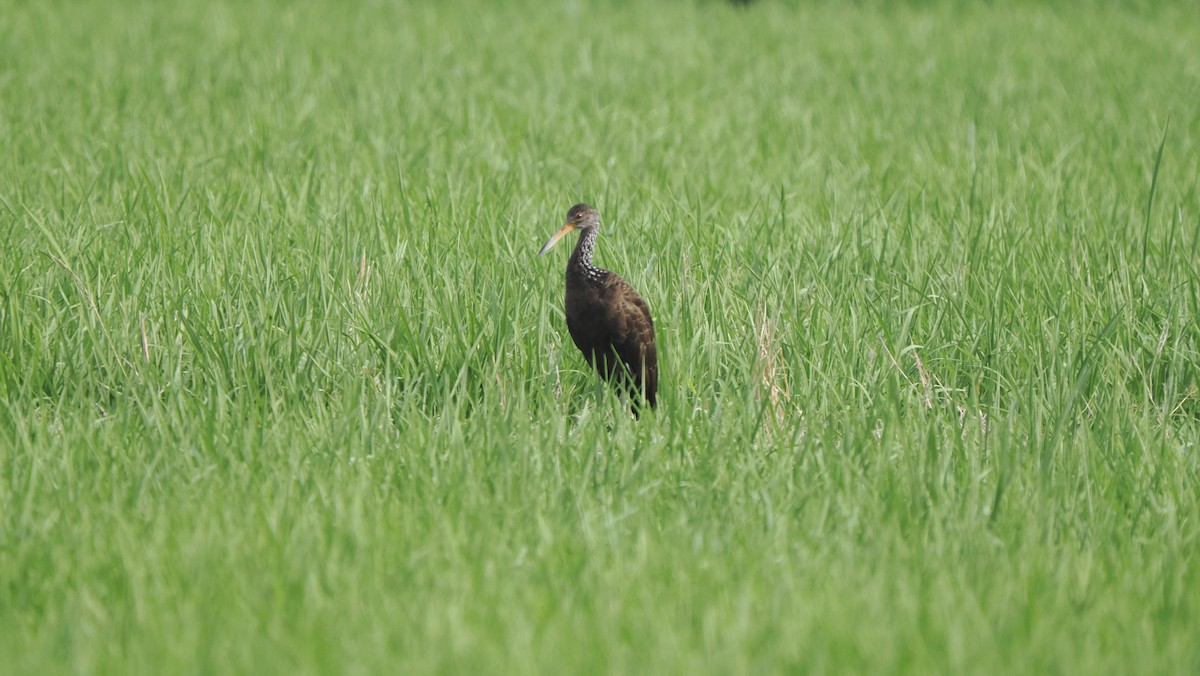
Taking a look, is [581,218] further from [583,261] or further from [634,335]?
[634,335]

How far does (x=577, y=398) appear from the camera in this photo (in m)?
3.74

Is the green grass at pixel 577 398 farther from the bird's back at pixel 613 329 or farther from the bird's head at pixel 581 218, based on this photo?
the bird's head at pixel 581 218

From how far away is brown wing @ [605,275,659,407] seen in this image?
3.40m

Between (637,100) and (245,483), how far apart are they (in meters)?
5.22

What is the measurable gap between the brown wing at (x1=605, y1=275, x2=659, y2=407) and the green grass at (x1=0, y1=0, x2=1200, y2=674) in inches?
4.5

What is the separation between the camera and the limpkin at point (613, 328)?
3.40 m

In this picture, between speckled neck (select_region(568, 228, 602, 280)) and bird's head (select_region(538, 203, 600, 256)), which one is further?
bird's head (select_region(538, 203, 600, 256))

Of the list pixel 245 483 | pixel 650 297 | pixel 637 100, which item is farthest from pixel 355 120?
pixel 245 483

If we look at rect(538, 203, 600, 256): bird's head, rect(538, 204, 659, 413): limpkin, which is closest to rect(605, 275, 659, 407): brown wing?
rect(538, 204, 659, 413): limpkin

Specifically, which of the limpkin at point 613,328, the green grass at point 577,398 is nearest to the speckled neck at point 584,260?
the limpkin at point 613,328

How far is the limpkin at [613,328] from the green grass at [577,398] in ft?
0.37

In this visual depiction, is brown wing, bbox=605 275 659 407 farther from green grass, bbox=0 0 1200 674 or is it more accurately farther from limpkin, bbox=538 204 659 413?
green grass, bbox=0 0 1200 674

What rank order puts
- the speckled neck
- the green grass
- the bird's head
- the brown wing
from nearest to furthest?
the green grass < the brown wing < the speckled neck < the bird's head

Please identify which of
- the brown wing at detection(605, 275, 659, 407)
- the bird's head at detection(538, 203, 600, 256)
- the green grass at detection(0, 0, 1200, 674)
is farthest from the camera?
the bird's head at detection(538, 203, 600, 256)
